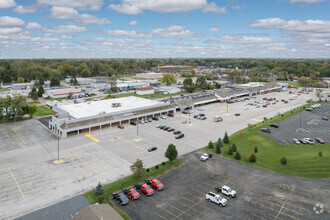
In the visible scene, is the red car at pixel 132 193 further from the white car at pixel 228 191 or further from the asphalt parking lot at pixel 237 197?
the white car at pixel 228 191

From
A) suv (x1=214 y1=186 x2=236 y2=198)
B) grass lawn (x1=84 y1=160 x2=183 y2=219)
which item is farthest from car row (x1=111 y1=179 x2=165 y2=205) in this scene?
suv (x1=214 y1=186 x2=236 y2=198)

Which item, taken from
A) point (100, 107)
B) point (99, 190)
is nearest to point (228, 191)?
point (99, 190)

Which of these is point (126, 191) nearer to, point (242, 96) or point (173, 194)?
point (173, 194)

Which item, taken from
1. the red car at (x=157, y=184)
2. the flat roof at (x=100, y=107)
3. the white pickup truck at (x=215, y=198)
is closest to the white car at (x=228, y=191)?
the white pickup truck at (x=215, y=198)

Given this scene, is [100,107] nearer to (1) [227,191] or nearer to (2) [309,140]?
(1) [227,191]

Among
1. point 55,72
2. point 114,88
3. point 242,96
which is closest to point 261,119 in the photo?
point 242,96

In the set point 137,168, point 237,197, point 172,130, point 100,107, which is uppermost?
point 100,107

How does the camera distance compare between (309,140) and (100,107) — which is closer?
(309,140)

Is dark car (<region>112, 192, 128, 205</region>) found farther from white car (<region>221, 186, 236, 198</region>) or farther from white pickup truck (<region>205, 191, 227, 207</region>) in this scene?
white car (<region>221, 186, 236, 198</region>)
